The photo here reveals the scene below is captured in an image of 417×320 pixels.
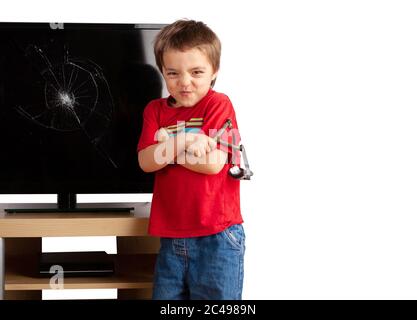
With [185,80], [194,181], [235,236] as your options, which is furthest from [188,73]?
[235,236]

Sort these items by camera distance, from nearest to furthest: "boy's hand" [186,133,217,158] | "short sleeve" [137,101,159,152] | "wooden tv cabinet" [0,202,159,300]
Answer: "boy's hand" [186,133,217,158], "short sleeve" [137,101,159,152], "wooden tv cabinet" [0,202,159,300]

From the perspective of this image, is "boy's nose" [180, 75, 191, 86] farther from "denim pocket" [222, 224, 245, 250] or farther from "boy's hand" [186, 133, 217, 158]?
"denim pocket" [222, 224, 245, 250]

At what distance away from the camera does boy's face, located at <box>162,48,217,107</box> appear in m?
2.48

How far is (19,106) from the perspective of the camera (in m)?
2.95

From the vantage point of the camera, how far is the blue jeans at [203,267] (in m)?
2.49

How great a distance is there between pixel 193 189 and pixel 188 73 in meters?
0.34

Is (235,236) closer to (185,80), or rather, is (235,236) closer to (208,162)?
(208,162)

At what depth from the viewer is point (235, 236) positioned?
2521 millimetres

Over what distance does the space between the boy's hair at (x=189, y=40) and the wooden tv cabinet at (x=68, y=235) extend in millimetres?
540

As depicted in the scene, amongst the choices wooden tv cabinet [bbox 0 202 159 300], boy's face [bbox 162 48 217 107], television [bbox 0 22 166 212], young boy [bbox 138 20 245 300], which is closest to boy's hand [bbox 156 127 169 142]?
young boy [bbox 138 20 245 300]

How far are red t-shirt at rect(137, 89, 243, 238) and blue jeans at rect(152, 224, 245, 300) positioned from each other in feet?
0.10

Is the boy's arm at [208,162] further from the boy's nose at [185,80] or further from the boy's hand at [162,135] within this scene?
the boy's nose at [185,80]
